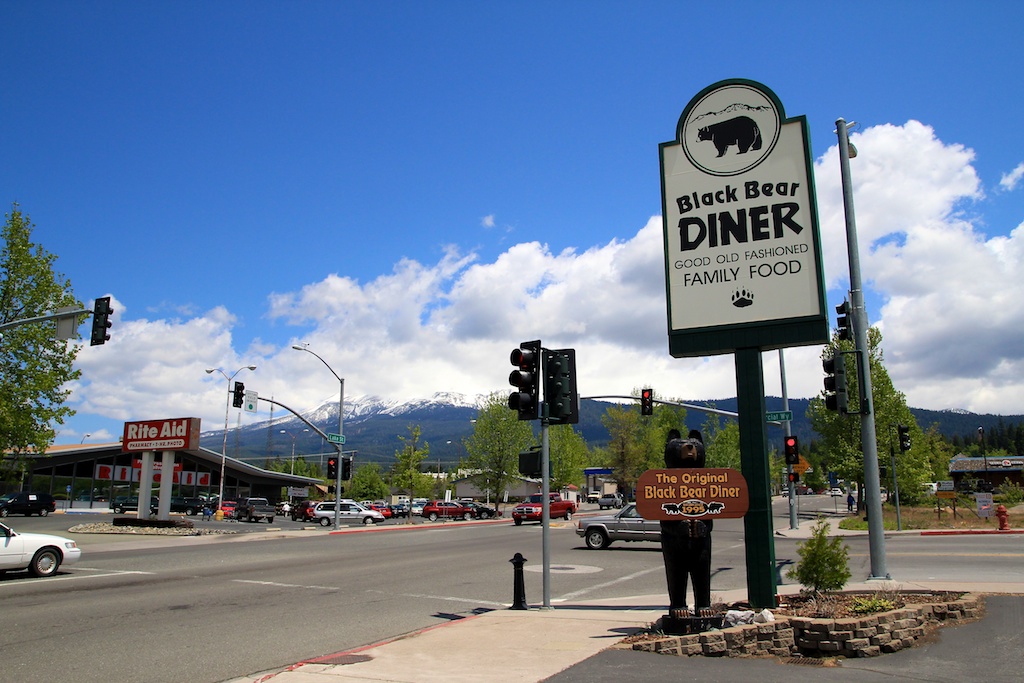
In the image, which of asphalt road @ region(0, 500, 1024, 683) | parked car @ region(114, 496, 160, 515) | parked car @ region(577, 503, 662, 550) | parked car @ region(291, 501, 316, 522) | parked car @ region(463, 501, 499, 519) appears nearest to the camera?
asphalt road @ region(0, 500, 1024, 683)

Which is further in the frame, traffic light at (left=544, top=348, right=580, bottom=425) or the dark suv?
the dark suv

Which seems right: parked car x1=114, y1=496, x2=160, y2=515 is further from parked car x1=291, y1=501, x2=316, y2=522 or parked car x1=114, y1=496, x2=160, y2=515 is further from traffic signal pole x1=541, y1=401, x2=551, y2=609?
traffic signal pole x1=541, y1=401, x2=551, y2=609

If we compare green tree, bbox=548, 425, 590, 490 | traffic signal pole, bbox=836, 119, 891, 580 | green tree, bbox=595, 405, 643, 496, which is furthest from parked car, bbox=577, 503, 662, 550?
green tree, bbox=595, 405, 643, 496

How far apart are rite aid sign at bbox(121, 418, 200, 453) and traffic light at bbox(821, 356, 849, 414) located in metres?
30.3

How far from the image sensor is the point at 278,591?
47.2 feet

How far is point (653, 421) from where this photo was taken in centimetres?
8950

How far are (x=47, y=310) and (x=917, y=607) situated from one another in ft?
106

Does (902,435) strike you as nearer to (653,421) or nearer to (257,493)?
(653,421)

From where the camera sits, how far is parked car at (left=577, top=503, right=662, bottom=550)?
78.8ft

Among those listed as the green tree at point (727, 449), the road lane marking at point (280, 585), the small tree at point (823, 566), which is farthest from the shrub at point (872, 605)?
the green tree at point (727, 449)

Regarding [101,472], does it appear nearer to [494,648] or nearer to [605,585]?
[605,585]

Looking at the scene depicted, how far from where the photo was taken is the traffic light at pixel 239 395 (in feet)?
107

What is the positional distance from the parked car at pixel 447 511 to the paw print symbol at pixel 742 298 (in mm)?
51043

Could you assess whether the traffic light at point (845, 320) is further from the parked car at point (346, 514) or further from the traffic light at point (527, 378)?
the parked car at point (346, 514)
